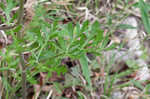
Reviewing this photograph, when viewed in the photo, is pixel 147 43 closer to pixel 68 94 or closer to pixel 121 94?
pixel 121 94

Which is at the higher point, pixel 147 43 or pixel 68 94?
pixel 147 43

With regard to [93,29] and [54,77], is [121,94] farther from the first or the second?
[93,29]

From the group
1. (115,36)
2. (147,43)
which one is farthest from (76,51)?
(147,43)

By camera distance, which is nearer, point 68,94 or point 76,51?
point 76,51

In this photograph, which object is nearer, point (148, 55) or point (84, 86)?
point (84, 86)

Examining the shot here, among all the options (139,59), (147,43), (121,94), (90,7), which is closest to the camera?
(121,94)

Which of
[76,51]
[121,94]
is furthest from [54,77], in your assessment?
[76,51]

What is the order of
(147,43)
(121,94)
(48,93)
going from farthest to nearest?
1. (147,43)
2. (121,94)
3. (48,93)

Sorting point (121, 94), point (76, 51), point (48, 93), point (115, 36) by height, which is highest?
point (76, 51)

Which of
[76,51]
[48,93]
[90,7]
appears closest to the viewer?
[76,51]
